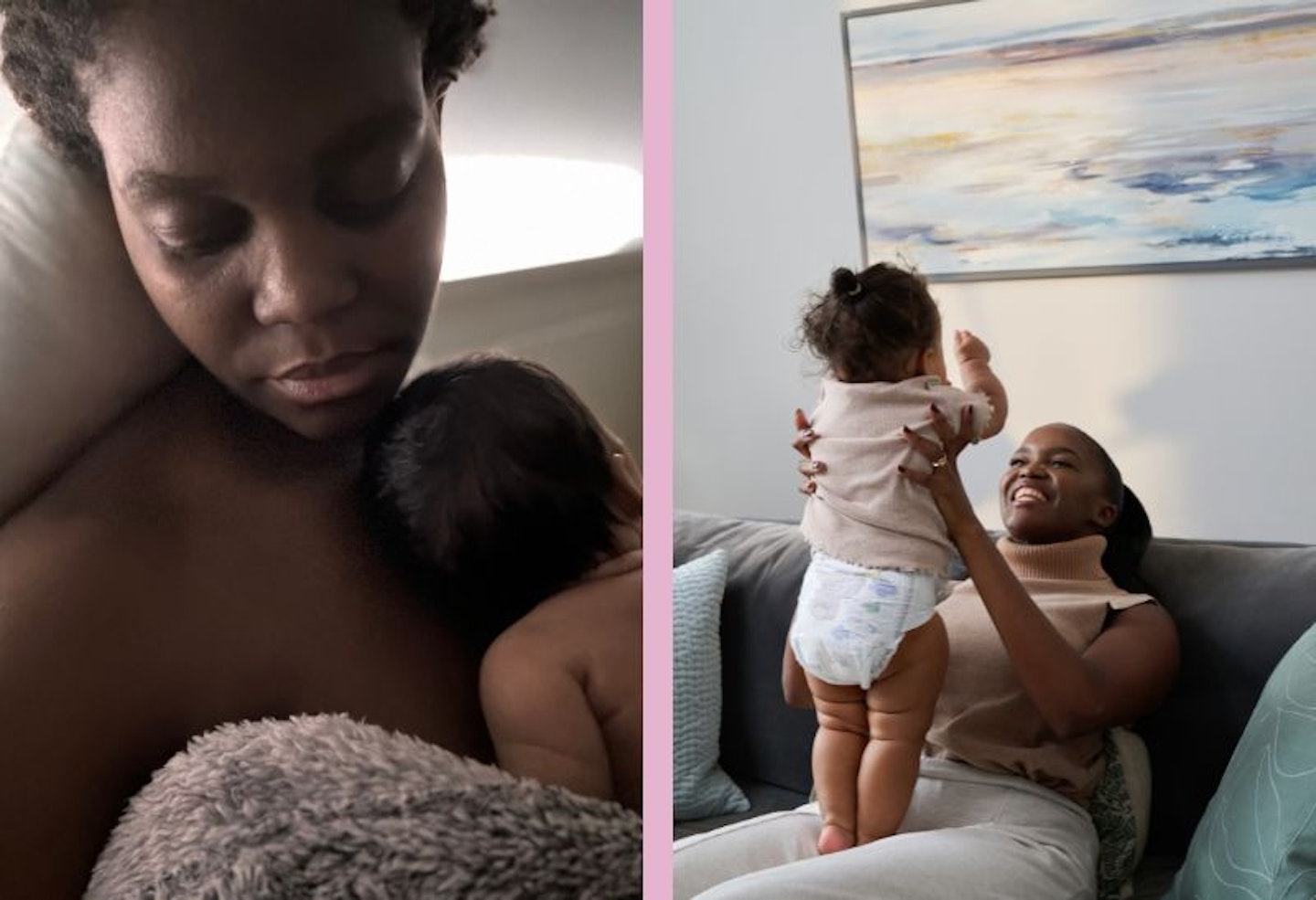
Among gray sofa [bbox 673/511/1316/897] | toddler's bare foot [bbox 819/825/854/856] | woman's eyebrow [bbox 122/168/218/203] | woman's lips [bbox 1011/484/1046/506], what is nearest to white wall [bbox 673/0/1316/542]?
gray sofa [bbox 673/511/1316/897]

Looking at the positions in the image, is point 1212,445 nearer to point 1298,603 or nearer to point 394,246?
point 1298,603

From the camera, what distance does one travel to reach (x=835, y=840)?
149cm

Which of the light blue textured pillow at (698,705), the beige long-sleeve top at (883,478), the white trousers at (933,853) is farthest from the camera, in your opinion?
the light blue textured pillow at (698,705)

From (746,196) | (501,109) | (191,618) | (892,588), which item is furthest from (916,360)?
(746,196)

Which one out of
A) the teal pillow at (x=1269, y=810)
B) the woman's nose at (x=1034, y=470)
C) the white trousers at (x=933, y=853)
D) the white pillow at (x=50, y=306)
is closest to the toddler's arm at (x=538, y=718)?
the white pillow at (x=50, y=306)

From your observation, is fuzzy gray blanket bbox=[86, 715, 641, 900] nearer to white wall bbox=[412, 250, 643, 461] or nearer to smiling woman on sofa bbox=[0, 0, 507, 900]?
smiling woman on sofa bbox=[0, 0, 507, 900]

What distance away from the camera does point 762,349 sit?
2.61 meters

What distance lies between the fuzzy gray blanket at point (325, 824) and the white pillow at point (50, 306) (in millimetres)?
175

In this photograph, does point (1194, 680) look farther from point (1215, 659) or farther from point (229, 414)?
point (229, 414)

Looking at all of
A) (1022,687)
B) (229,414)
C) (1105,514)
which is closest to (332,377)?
(229,414)

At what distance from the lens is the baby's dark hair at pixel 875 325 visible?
4.88 ft

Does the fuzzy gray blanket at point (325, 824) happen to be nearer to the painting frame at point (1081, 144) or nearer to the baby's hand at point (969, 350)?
the baby's hand at point (969, 350)

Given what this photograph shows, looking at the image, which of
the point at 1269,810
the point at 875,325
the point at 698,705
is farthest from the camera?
the point at 698,705

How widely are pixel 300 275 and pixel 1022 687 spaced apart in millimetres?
1114
